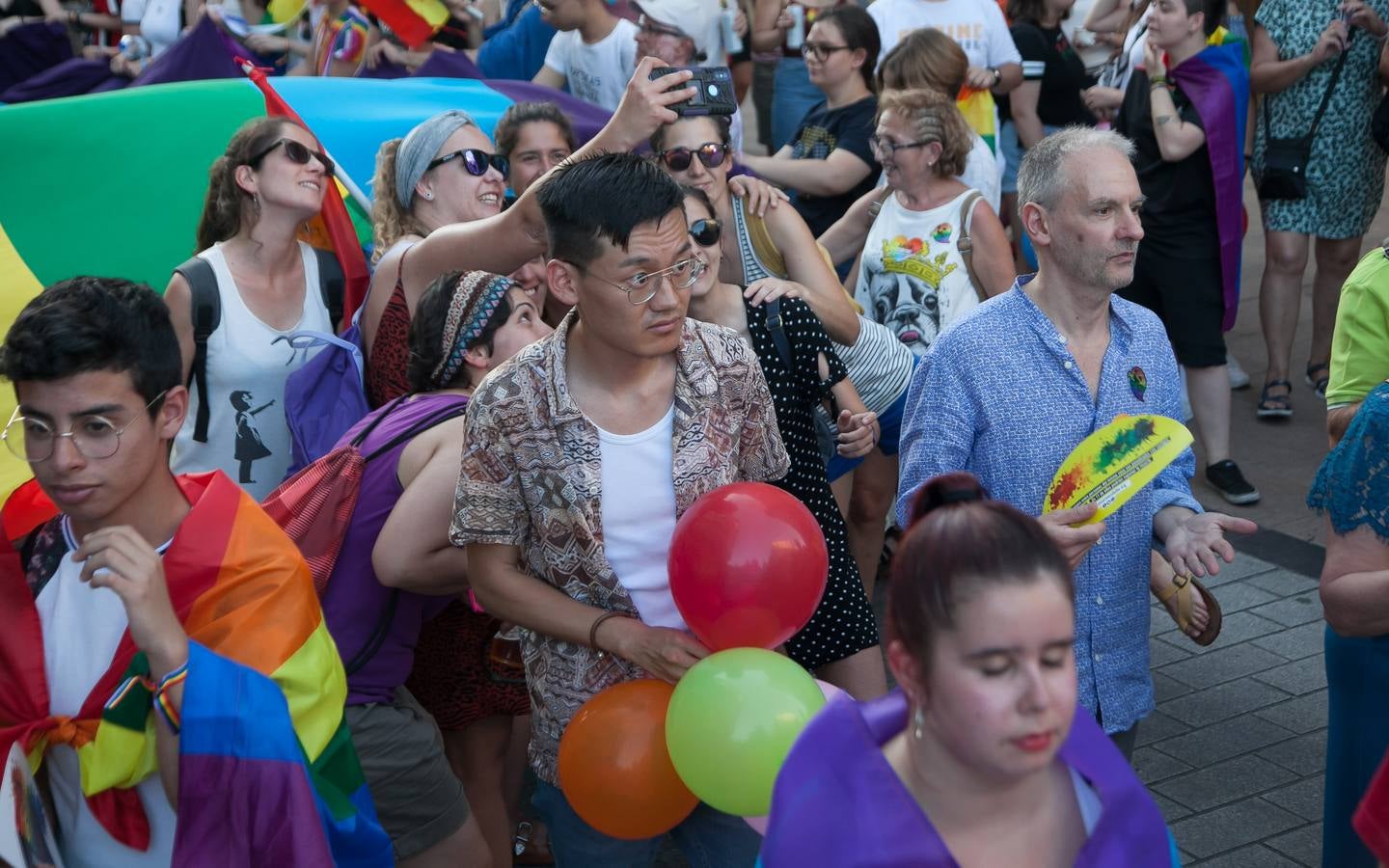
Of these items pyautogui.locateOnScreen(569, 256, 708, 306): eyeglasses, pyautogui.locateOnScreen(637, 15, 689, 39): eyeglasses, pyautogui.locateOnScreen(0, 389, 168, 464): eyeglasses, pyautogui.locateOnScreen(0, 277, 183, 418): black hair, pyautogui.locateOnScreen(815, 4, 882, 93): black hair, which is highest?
pyautogui.locateOnScreen(569, 256, 708, 306): eyeglasses

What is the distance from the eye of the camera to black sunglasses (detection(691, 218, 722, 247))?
3838mm

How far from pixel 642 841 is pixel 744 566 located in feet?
2.50

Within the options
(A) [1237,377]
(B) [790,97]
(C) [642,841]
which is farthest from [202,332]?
(A) [1237,377]

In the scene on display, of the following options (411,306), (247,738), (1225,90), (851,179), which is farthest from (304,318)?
(1225,90)

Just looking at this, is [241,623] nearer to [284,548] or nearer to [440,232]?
[284,548]

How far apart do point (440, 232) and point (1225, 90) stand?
3904mm

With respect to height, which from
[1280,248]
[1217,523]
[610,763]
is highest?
[1217,523]

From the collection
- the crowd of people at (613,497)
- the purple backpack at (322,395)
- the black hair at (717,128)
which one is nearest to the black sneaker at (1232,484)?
the crowd of people at (613,497)

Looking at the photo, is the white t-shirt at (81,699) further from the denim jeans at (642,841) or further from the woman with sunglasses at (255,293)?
the woman with sunglasses at (255,293)

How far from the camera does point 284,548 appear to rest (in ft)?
9.30

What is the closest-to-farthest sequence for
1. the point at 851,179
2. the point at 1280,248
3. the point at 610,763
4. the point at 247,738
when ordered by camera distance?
the point at 247,738, the point at 610,763, the point at 851,179, the point at 1280,248

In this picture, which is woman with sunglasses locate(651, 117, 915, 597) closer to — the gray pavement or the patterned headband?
the patterned headband

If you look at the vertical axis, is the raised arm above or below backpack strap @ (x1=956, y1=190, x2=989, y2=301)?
above

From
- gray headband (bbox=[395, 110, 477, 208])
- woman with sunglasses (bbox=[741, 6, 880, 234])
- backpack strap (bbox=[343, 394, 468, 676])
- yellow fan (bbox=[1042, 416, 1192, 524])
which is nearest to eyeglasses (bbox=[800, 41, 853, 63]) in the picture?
woman with sunglasses (bbox=[741, 6, 880, 234])
